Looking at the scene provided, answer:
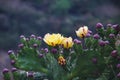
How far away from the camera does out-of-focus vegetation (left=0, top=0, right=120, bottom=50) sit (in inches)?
626

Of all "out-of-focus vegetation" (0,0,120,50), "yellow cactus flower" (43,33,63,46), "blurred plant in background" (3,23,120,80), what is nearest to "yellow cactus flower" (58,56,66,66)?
"blurred plant in background" (3,23,120,80)

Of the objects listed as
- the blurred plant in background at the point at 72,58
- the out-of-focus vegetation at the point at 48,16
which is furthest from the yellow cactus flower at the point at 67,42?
the out-of-focus vegetation at the point at 48,16

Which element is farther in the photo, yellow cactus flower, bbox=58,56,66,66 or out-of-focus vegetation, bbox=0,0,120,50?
out-of-focus vegetation, bbox=0,0,120,50

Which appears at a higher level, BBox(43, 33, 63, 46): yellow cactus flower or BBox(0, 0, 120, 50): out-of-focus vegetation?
BBox(0, 0, 120, 50): out-of-focus vegetation

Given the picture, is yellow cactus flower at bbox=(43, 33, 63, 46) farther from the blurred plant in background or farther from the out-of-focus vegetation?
the out-of-focus vegetation

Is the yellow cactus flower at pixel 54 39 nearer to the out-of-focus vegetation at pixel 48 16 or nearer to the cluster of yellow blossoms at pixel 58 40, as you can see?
the cluster of yellow blossoms at pixel 58 40

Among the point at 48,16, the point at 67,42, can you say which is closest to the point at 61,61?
the point at 67,42

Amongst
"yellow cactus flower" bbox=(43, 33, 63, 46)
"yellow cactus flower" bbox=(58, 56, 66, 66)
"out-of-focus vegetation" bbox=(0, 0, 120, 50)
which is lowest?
"yellow cactus flower" bbox=(58, 56, 66, 66)

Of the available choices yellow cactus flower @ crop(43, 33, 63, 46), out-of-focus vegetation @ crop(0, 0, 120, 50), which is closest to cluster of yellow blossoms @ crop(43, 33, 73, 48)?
yellow cactus flower @ crop(43, 33, 63, 46)

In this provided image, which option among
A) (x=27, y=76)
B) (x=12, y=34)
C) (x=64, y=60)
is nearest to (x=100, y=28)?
(x=64, y=60)

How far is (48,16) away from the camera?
56.0 ft

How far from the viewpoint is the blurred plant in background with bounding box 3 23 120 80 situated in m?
2.32

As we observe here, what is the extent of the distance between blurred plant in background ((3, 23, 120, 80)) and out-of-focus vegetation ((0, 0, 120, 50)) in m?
12.1

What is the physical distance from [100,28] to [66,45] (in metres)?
0.26
